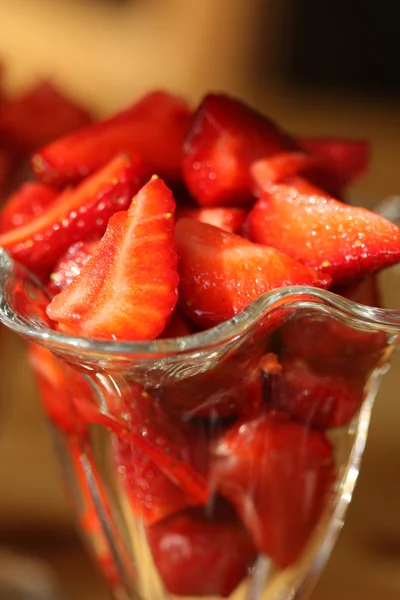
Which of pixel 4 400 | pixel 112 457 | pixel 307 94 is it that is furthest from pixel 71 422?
pixel 307 94

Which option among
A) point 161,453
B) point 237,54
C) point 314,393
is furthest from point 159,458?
point 237,54

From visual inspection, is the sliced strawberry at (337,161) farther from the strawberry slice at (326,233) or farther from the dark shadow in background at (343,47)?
the dark shadow in background at (343,47)


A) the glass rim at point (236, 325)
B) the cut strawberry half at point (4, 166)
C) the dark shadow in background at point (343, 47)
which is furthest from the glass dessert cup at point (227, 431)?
the dark shadow in background at point (343, 47)

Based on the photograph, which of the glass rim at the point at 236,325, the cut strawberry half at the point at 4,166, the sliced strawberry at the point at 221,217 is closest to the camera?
the glass rim at the point at 236,325

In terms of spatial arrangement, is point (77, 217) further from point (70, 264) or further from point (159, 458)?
point (159, 458)

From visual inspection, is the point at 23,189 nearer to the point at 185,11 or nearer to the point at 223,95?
the point at 223,95

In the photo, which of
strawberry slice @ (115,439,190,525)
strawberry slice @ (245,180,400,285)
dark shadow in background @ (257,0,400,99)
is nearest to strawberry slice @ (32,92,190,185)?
strawberry slice @ (245,180,400,285)
